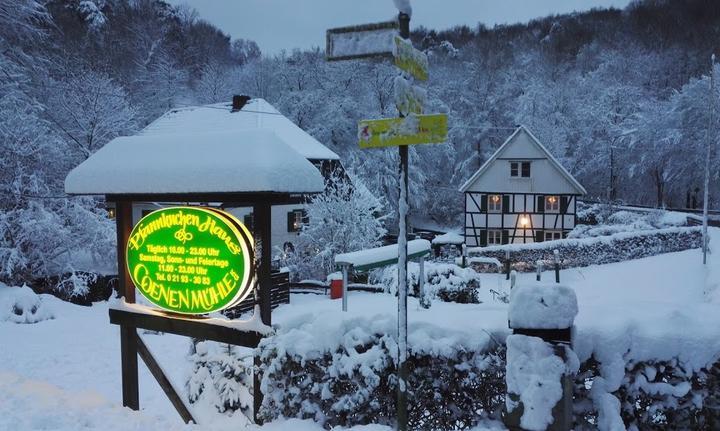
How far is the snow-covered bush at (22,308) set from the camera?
13.5 m

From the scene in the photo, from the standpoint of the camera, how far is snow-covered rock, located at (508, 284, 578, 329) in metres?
4.02

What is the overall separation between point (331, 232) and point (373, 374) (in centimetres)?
1763

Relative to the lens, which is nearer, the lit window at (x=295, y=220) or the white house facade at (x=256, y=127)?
the white house facade at (x=256, y=127)

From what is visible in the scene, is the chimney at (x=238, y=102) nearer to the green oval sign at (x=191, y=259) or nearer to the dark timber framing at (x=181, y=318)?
the dark timber framing at (x=181, y=318)

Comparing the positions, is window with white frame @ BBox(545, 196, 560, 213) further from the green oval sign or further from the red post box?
the green oval sign

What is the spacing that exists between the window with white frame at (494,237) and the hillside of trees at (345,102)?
838cm

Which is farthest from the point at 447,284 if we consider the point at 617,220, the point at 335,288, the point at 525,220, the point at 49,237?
the point at 617,220

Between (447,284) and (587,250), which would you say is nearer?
(447,284)

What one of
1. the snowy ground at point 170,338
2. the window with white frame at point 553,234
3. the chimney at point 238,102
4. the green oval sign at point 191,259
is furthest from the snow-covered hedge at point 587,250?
the green oval sign at point 191,259

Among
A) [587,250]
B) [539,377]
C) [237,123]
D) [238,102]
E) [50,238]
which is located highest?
[238,102]

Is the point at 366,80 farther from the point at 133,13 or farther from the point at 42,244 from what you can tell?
the point at 133,13

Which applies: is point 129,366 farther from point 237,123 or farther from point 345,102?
point 345,102

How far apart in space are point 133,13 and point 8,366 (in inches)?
2197

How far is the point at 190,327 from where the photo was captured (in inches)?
204
